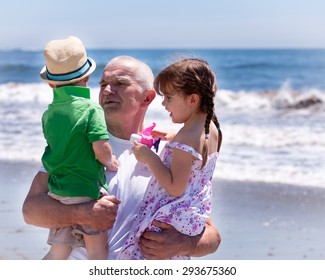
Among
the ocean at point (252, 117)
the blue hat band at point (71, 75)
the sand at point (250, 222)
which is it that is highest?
the blue hat band at point (71, 75)

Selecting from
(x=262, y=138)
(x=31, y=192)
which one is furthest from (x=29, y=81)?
(x=31, y=192)

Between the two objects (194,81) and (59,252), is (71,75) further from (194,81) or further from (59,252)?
(59,252)

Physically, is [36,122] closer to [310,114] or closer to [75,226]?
[310,114]

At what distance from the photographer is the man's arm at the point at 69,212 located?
3250 mm

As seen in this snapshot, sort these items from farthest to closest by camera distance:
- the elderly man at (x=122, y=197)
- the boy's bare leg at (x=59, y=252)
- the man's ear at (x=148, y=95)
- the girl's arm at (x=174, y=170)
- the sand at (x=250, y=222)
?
the sand at (x=250, y=222) → the man's ear at (x=148, y=95) → the boy's bare leg at (x=59, y=252) → the elderly man at (x=122, y=197) → the girl's arm at (x=174, y=170)

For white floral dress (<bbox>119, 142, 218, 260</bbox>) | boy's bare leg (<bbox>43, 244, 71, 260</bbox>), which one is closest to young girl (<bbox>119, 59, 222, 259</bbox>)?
white floral dress (<bbox>119, 142, 218, 260</bbox>)

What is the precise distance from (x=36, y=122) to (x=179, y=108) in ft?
34.4

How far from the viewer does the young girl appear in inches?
126

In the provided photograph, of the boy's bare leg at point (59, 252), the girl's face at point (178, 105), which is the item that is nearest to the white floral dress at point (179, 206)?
the girl's face at point (178, 105)

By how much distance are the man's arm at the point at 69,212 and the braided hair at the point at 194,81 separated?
444mm

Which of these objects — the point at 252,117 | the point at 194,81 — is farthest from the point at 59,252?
the point at 252,117

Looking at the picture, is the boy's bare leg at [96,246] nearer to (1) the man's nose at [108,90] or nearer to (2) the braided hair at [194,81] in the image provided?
(2) the braided hair at [194,81]

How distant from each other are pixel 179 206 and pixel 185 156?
0.75 feet

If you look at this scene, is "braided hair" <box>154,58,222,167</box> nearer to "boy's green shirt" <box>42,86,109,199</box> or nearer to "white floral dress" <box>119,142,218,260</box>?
"white floral dress" <box>119,142,218,260</box>
